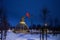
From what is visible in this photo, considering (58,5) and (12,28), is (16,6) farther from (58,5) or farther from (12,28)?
(58,5)

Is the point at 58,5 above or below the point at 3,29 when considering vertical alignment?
above

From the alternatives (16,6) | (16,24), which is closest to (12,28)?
(16,24)

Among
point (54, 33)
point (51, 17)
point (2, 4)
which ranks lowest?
point (54, 33)

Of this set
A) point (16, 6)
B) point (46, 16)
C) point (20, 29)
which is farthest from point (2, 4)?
point (46, 16)

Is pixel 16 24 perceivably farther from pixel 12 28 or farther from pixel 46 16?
pixel 46 16

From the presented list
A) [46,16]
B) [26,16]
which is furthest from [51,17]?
[26,16]

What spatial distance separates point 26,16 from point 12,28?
1.41 feet

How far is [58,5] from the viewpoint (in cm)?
525

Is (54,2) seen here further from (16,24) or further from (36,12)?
(16,24)

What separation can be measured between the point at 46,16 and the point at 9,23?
0.88 metres

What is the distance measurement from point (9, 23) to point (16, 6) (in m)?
0.44

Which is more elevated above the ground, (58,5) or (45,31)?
(58,5)

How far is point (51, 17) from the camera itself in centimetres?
520

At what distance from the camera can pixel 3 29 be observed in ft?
16.9
